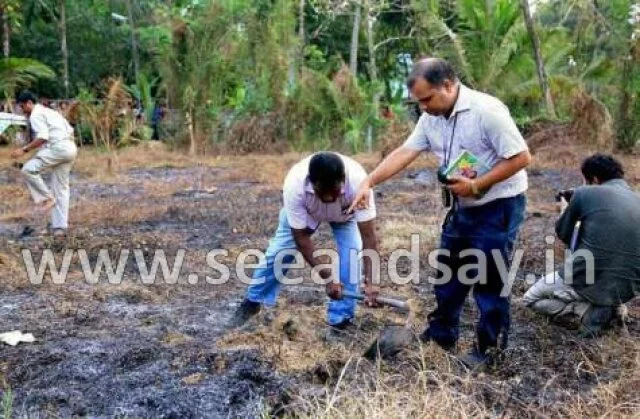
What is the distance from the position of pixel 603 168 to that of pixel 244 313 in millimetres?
2324

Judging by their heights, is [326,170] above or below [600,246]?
above

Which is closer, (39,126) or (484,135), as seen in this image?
(484,135)

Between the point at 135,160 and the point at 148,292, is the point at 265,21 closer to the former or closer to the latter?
the point at 135,160

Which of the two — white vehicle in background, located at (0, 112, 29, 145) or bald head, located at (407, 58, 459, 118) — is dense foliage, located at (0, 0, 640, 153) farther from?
bald head, located at (407, 58, 459, 118)

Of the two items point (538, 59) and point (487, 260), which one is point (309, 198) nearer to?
point (487, 260)

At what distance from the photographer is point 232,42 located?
58.6 ft

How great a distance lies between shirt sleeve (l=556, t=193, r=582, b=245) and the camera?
182 inches

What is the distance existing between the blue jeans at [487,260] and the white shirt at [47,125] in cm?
519

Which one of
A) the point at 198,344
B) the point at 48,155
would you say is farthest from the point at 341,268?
the point at 48,155

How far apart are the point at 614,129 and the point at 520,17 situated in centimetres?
349

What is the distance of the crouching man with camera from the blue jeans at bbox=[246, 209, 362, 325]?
4.12 ft

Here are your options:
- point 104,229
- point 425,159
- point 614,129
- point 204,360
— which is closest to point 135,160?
point 425,159

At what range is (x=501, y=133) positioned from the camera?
3553 millimetres

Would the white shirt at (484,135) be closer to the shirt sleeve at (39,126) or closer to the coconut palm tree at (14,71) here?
the shirt sleeve at (39,126)
